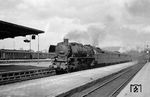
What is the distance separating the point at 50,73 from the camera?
26484 millimetres

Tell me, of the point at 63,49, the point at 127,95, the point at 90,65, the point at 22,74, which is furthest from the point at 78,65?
the point at 127,95

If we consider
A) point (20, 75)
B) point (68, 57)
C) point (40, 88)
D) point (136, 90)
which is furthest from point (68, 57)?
point (136, 90)

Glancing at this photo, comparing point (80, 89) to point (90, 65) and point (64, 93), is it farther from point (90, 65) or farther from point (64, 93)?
point (90, 65)

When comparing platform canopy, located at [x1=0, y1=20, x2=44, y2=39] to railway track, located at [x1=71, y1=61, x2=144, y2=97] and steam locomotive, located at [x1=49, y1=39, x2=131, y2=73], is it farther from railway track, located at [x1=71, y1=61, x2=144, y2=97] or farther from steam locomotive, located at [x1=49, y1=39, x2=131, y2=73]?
railway track, located at [x1=71, y1=61, x2=144, y2=97]

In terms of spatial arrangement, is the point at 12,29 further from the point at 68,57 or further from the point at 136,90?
the point at 136,90

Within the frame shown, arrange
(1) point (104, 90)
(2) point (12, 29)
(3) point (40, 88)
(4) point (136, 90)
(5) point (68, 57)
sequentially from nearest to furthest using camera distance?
(4) point (136, 90)
(3) point (40, 88)
(1) point (104, 90)
(2) point (12, 29)
(5) point (68, 57)

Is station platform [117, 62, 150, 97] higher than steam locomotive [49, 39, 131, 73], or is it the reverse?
steam locomotive [49, 39, 131, 73]

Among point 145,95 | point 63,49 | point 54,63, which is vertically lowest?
point 145,95

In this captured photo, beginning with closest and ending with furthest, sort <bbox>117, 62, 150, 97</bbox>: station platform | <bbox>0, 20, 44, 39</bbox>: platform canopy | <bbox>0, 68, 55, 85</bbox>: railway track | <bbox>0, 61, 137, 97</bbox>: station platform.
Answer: <bbox>0, 61, 137, 97</bbox>: station platform
<bbox>117, 62, 150, 97</bbox>: station platform
<bbox>0, 68, 55, 85</bbox>: railway track
<bbox>0, 20, 44, 39</bbox>: platform canopy

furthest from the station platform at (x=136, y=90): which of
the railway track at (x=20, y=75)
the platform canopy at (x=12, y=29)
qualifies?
the platform canopy at (x=12, y=29)

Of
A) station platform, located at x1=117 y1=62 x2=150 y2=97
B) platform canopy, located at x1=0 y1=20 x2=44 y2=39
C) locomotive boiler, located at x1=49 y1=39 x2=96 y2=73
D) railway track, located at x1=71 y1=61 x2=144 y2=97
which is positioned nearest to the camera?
station platform, located at x1=117 y1=62 x2=150 y2=97

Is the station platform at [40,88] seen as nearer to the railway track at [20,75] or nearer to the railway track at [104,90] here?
the railway track at [104,90]

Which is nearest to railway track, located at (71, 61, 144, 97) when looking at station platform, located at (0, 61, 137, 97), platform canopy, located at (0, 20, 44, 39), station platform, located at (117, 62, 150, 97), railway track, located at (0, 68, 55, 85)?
station platform, located at (117, 62, 150, 97)

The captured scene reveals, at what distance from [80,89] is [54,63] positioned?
11738 millimetres
